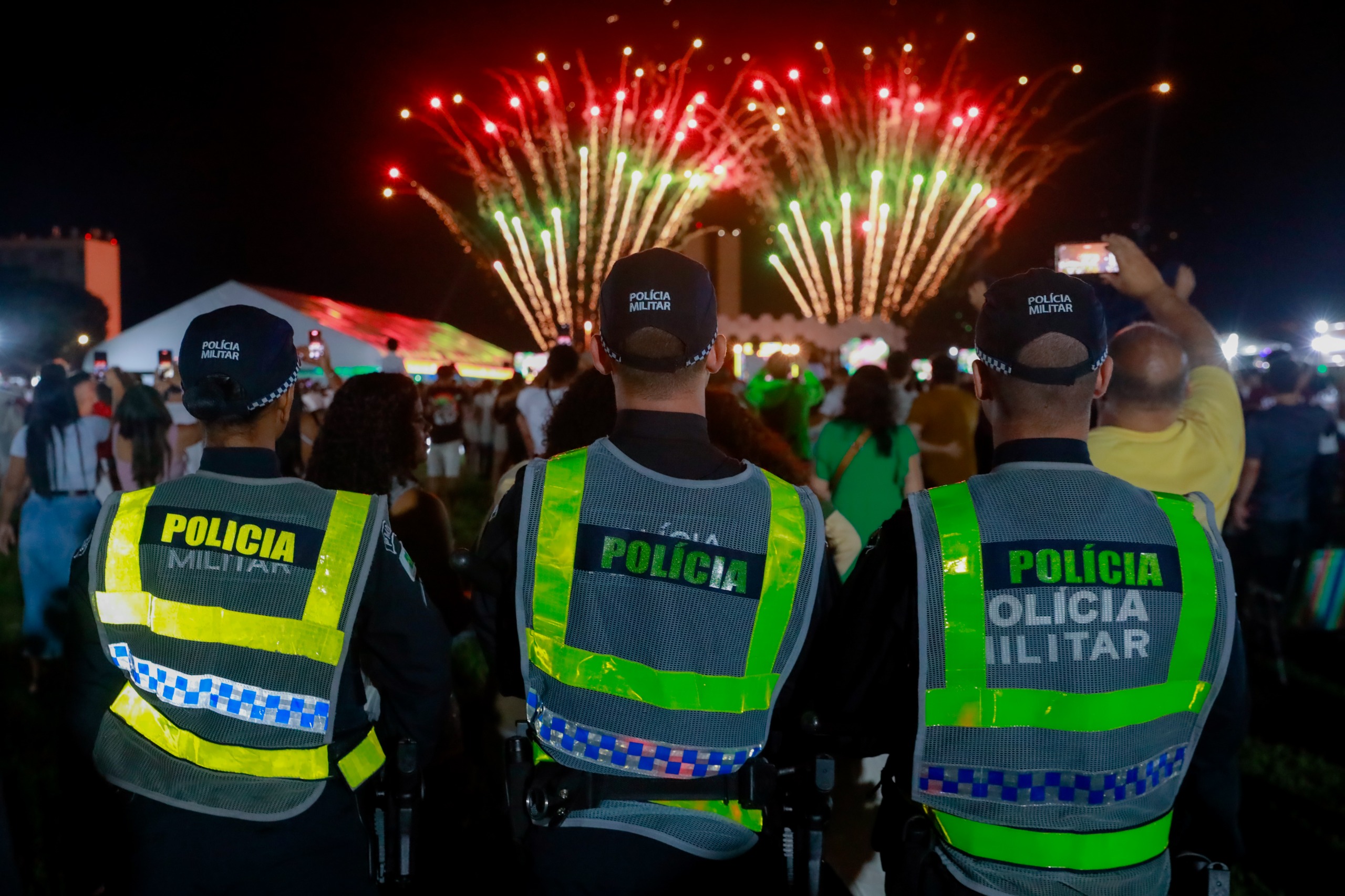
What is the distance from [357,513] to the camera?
227 centimetres

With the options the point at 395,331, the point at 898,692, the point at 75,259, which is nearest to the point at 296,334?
the point at 395,331

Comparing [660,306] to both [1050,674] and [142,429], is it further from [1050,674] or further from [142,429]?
[142,429]

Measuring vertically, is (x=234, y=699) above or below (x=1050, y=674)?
below

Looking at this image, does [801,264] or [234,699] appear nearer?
[234,699]

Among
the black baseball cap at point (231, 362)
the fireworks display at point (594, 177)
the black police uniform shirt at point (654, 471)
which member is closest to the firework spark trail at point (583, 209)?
the fireworks display at point (594, 177)

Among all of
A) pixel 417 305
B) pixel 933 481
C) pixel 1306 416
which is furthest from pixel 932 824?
pixel 417 305

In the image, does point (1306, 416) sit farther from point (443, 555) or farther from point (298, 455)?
point (298, 455)

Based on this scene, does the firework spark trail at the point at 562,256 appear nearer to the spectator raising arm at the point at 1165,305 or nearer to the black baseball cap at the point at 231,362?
the spectator raising arm at the point at 1165,305

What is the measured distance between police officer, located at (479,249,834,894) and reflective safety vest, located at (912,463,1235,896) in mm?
340

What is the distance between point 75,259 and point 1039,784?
74663 mm

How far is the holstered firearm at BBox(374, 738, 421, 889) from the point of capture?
234 cm

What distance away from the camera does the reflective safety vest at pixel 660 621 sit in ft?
6.85

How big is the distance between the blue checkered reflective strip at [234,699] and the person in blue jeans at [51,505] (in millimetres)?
4570

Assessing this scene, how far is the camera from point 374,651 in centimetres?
235
